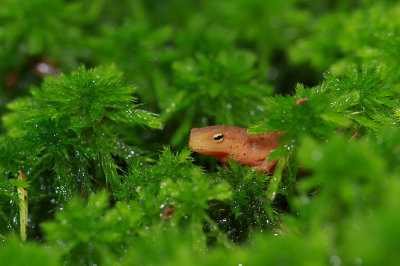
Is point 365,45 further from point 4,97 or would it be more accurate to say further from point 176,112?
point 4,97

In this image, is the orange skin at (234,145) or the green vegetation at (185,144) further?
the orange skin at (234,145)

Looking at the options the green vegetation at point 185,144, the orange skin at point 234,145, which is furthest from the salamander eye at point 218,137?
the green vegetation at point 185,144

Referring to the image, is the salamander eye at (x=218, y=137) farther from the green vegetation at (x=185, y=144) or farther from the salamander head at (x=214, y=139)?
the green vegetation at (x=185, y=144)

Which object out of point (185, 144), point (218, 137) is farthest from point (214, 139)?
point (185, 144)

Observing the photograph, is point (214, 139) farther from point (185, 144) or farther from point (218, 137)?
point (185, 144)
